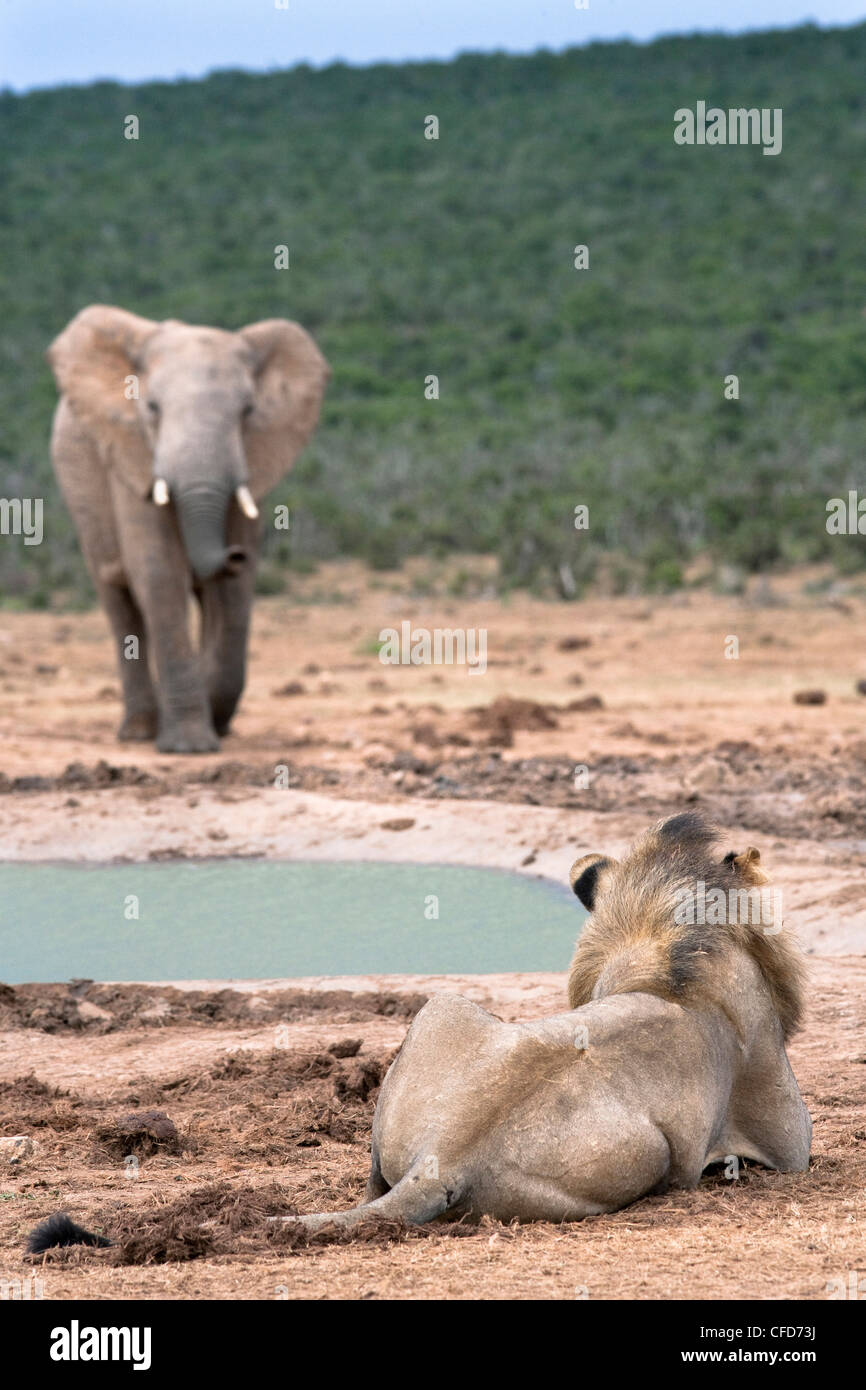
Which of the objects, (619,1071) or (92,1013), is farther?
(92,1013)

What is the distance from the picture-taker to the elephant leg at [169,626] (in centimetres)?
1161

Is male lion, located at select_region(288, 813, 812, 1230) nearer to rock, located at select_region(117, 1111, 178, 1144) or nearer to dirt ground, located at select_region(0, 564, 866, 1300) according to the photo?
dirt ground, located at select_region(0, 564, 866, 1300)

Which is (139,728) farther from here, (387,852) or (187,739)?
(387,852)

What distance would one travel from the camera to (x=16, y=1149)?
15.8ft

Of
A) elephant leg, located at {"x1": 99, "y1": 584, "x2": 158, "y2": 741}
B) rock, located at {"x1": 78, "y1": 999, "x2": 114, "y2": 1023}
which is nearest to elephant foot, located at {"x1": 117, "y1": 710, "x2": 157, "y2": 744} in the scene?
elephant leg, located at {"x1": 99, "y1": 584, "x2": 158, "y2": 741}

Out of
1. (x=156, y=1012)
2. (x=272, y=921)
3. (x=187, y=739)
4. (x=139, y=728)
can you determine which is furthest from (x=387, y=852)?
(x=139, y=728)

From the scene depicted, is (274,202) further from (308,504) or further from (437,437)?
(308,504)

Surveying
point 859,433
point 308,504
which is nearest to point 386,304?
point 859,433

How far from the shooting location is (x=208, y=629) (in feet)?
40.0

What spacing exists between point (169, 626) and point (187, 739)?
759 mm

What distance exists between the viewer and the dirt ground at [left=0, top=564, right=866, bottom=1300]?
12.0 feet

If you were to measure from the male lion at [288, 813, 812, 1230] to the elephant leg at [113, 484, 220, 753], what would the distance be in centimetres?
705

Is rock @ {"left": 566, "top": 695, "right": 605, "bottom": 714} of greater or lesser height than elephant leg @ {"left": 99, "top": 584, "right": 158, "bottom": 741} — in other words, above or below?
below

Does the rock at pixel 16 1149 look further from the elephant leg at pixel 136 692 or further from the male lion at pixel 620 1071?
the elephant leg at pixel 136 692
